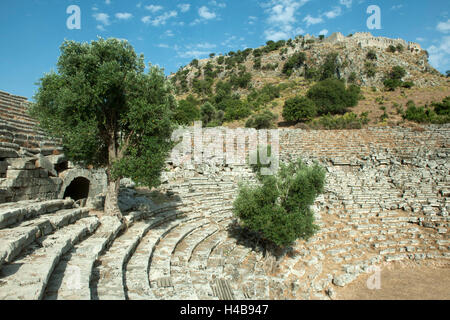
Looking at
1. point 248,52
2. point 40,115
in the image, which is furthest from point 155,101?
point 248,52

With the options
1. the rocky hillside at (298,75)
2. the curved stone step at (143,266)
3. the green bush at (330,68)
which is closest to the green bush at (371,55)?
the rocky hillside at (298,75)

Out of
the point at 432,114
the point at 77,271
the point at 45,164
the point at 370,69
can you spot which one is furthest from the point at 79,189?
the point at 370,69

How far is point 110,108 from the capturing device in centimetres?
858

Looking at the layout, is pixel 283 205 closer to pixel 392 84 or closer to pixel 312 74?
pixel 392 84

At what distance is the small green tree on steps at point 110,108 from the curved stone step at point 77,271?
2.22m

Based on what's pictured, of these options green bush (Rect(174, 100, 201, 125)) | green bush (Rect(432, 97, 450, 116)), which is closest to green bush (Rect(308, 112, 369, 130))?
green bush (Rect(432, 97, 450, 116))

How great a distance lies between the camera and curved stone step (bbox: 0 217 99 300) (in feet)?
11.0

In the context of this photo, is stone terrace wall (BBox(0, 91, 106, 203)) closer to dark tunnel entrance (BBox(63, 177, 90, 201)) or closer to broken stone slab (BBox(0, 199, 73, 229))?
dark tunnel entrance (BBox(63, 177, 90, 201))

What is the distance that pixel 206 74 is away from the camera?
3182 inches

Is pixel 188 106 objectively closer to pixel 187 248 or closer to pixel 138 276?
pixel 187 248

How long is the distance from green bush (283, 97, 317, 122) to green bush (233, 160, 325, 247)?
99.8 ft

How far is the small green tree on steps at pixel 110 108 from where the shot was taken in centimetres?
785

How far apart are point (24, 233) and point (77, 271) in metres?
1.37

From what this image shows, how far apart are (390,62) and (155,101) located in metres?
75.0
